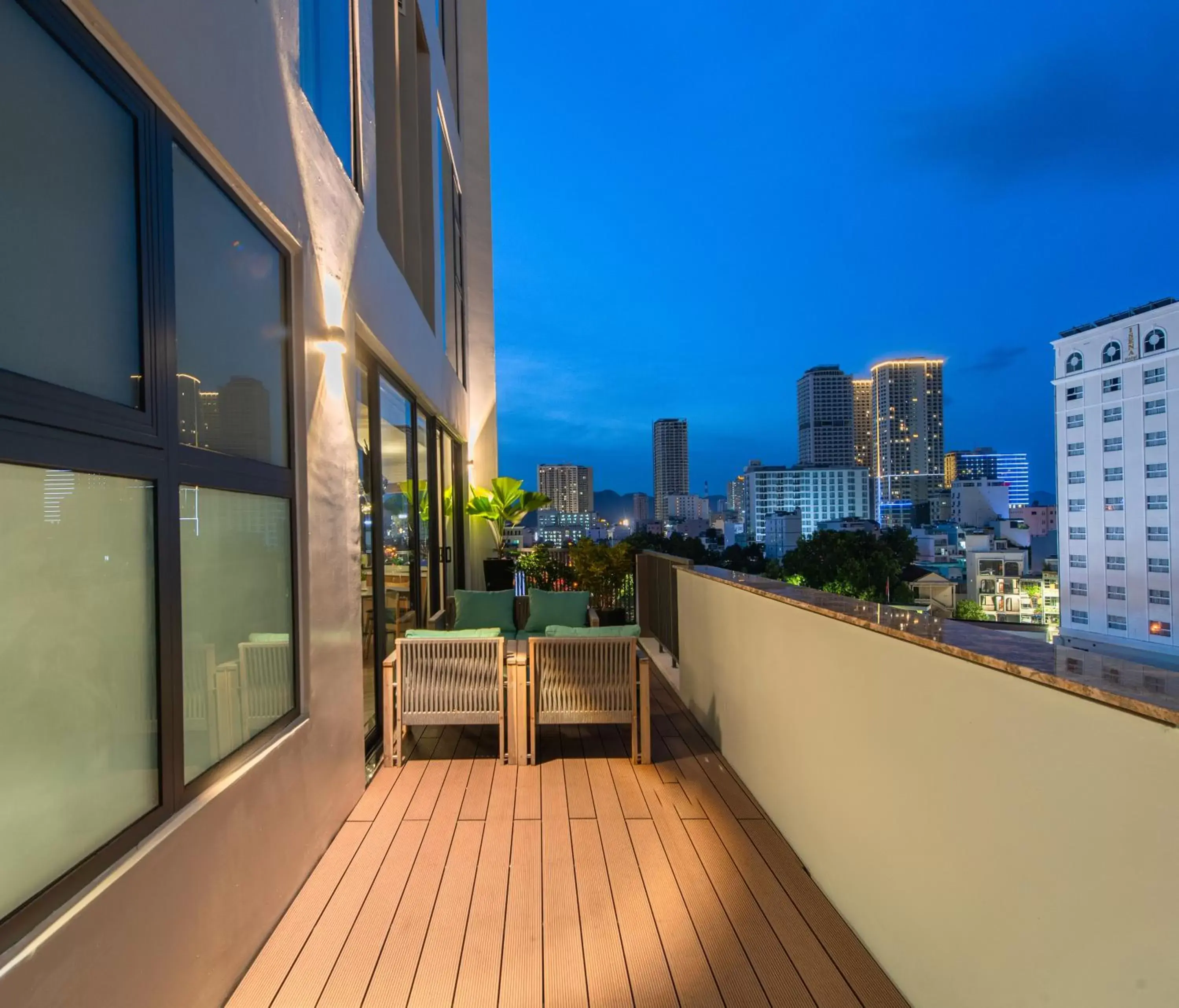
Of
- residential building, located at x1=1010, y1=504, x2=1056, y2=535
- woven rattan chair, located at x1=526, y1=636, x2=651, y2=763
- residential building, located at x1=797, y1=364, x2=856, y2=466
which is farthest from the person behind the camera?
residential building, located at x1=797, y1=364, x2=856, y2=466

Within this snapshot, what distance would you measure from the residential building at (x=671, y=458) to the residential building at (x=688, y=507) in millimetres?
8204

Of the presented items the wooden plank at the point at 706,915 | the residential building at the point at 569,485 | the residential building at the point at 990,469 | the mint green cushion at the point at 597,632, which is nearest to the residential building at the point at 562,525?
the residential building at the point at 569,485

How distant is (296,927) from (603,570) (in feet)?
21.9

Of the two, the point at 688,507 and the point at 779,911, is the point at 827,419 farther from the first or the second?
the point at 779,911

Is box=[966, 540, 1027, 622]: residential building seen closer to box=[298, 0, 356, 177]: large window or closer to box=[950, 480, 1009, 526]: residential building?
box=[950, 480, 1009, 526]: residential building

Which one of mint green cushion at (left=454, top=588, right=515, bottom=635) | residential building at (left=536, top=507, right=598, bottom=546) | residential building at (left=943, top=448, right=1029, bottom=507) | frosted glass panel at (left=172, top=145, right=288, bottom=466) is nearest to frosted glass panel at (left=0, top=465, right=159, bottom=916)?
frosted glass panel at (left=172, top=145, right=288, bottom=466)

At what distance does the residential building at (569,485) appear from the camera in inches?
1649

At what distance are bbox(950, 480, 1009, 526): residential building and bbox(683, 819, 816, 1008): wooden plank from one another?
173ft

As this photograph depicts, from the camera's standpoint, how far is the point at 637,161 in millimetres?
70688

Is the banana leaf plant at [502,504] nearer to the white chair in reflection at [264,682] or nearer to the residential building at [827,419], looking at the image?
the white chair in reflection at [264,682]

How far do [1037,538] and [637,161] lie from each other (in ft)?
172

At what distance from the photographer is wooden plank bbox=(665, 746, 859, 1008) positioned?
1.98 metres

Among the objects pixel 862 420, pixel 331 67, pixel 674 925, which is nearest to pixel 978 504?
pixel 862 420

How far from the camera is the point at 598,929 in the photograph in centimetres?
233
